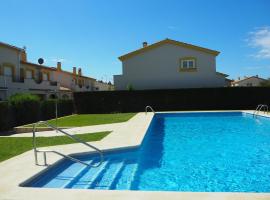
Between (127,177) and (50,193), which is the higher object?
(50,193)

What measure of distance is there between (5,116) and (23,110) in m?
2.62

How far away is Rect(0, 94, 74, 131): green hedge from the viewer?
17495 millimetres

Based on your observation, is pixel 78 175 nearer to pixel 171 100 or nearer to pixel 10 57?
pixel 171 100

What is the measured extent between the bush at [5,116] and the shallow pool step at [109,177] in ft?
35.1

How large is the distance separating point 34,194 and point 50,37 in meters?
20.2

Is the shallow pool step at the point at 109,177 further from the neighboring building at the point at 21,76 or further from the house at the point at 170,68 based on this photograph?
the house at the point at 170,68

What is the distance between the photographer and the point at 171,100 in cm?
2944

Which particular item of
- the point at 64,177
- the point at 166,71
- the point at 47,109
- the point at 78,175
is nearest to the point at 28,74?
the point at 47,109

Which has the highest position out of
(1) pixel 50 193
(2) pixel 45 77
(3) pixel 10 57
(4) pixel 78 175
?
(3) pixel 10 57

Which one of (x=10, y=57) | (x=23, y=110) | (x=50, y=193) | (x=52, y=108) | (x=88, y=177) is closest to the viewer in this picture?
(x=50, y=193)

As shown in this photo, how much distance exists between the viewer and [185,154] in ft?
35.0

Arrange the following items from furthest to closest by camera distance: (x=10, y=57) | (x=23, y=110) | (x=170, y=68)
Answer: (x=170, y=68) < (x=10, y=57) < (x=23, y=110)

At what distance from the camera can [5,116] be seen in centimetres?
1734

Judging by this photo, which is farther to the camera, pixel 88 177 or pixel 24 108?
pixel 24 108
